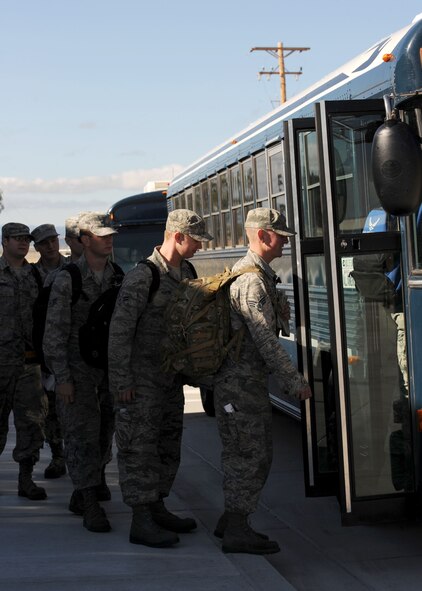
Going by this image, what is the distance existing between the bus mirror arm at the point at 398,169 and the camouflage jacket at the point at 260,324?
3.02ft

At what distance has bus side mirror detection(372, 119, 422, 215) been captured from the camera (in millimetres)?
4996

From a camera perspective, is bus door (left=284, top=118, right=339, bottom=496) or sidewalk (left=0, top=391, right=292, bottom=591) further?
bus door (left=284, top=118, right=339, bottom=496)

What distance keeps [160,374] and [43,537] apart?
3.83 ft

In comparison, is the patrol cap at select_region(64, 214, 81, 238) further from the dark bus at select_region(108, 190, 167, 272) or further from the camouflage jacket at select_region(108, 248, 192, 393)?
the dark bus at select_region(108, 190, 167, 272)

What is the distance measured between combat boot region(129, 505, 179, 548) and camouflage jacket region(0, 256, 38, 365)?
5.86ft

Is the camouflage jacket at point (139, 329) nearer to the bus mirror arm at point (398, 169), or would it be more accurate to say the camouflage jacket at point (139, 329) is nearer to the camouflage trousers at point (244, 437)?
the camouflage trousers at point (244, 437)

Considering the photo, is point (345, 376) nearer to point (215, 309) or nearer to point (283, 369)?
point (283, 369)

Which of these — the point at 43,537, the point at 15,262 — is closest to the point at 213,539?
the point at 43,537

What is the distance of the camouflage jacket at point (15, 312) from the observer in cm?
743

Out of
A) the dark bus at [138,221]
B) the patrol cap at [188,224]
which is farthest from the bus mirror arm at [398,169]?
the dark bus at [138,221]

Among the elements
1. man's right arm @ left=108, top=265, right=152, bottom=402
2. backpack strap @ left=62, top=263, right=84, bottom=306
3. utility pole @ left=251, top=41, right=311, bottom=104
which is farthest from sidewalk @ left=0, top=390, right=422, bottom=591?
utility pole @ left=251, top=41, right=311, bottom=104

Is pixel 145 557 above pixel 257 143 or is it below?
below

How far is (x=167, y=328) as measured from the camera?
5.83 meters

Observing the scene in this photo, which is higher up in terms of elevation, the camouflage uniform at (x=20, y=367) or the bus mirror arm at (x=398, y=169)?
the bus mirror arm at (x=398, y=169)
